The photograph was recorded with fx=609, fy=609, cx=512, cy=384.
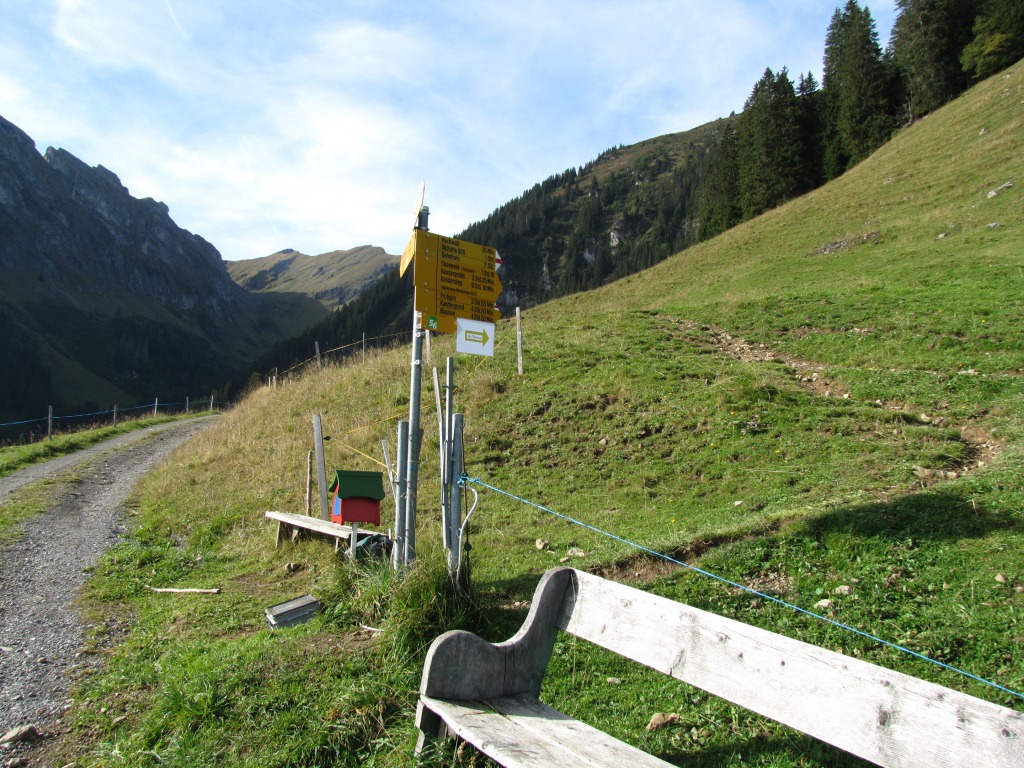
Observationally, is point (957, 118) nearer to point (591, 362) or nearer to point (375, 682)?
point (591, 362)

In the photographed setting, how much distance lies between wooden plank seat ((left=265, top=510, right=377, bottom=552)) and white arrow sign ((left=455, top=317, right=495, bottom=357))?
2471 millimetres

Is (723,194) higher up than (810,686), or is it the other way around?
(723,194)

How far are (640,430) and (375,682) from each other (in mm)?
7714

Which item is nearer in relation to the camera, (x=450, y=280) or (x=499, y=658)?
(x=499, y=658)

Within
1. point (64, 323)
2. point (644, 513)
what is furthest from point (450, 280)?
point (64, 323)

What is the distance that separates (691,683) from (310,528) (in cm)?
623

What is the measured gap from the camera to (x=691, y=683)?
2895mm

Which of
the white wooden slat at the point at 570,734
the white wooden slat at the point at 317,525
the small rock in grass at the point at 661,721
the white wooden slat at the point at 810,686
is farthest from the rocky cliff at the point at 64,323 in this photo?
the white wooden slat at the point at 810,686

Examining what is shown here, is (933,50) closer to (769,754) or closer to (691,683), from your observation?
(769,754)

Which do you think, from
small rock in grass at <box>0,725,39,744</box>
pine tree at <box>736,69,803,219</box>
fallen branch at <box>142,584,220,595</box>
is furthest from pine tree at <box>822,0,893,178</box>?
small rock in grass at <box>0,725,39,744</box>

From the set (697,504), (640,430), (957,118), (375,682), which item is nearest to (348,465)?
(640,430)

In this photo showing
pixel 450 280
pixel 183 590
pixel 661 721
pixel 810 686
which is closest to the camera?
pixel 810 686

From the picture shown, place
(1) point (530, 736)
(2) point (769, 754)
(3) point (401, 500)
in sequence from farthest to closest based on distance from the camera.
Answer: (3) point (401, 500)
(2) point (769, 754)
(1) point (530, 736)

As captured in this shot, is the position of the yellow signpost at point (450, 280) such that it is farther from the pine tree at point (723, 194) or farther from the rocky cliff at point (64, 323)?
the rocky cliff at point (64, 323)
